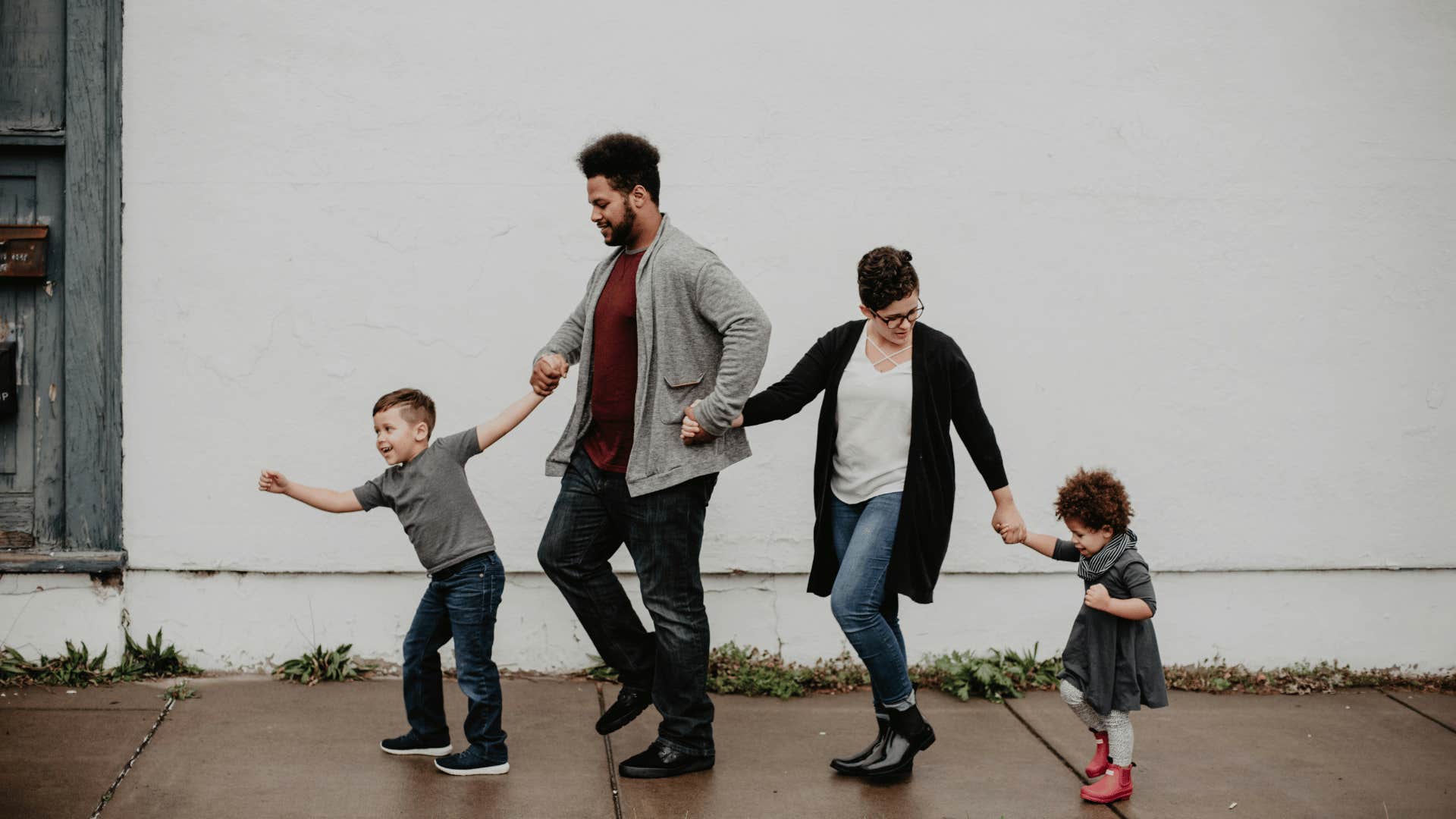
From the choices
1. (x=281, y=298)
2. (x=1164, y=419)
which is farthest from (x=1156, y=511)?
(x=281, y=298)

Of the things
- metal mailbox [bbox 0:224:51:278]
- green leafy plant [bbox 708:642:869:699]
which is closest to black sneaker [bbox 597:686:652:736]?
green leafy plant [bbox 708:642:869:699]

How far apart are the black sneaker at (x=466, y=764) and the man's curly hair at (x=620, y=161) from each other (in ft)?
6.12

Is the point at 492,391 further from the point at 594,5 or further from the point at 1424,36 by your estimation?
the point at 1424,36

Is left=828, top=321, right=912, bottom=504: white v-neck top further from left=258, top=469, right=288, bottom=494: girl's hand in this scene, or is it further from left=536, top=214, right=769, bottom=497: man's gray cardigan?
left=258, top=469, right=288, bottom=494: girl's hand

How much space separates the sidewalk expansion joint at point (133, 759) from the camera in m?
3.68

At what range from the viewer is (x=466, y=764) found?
3998mm

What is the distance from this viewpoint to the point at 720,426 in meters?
3.83

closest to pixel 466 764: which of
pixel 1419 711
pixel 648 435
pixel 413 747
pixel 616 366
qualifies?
pixel 413 747

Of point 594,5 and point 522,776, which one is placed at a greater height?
Result: point 594,5

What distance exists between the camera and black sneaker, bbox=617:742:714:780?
4012 millimetres

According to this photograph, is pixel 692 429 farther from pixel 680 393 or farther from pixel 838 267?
pixel 838 267

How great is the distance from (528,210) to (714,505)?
1.39m

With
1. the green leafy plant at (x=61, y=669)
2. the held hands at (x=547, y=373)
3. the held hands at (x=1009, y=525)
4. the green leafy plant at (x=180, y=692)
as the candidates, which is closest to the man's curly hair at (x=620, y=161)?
the held hands at (x=547, y=373)

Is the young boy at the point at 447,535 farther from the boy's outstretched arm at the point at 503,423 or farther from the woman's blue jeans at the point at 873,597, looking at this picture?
the woman's blue jeans at the point at 873,597
